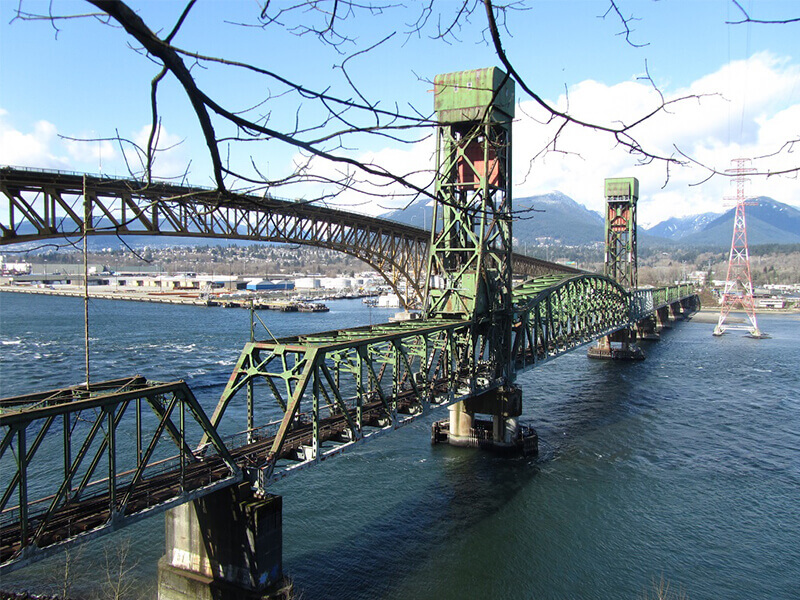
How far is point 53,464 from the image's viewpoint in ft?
92.2

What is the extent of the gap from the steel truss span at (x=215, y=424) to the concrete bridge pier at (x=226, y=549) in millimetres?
854

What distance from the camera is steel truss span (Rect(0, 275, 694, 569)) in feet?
42.8

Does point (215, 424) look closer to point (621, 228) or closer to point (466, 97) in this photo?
point (466, 97)

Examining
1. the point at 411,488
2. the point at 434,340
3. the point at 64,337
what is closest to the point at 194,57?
the point at 434,340

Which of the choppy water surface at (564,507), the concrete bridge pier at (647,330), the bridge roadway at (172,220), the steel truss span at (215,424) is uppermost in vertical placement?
the bridge roadway at (172,220)

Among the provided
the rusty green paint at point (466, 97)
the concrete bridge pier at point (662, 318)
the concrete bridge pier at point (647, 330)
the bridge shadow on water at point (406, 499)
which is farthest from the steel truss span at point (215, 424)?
the concrete bridge pier at point (662, 318)

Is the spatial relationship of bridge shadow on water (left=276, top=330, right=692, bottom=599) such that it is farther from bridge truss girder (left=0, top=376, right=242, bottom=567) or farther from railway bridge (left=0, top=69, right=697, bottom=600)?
bridge truss girder (left=0, top=376, right=242, bottom=567)

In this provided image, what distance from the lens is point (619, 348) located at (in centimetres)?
6869

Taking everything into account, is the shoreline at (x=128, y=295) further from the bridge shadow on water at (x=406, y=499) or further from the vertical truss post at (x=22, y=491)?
the vertical truss post at (x=22, y=491)

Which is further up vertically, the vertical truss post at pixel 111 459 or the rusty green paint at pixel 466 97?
the rusty green paint at pixel 466 97

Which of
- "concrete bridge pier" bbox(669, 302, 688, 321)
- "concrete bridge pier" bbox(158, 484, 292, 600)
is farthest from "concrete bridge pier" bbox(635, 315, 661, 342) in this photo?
"concrete bridge pier" bbox(158, 484, 292, 600)

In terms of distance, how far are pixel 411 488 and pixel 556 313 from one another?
21946mm

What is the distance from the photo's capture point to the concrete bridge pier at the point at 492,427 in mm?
31469

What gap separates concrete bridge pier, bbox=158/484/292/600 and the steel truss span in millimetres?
854
